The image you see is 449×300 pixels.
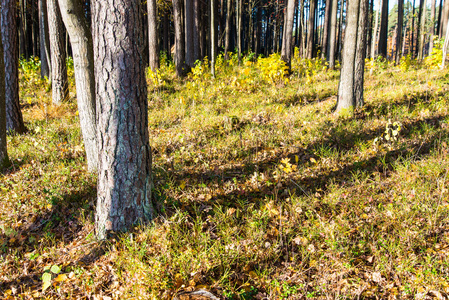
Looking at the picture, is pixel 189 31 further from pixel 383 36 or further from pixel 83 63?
pixel 383 36

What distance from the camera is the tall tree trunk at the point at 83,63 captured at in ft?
11.9

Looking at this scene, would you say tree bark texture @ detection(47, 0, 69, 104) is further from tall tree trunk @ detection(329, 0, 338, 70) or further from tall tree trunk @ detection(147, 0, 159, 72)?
tall tree trunk @ detection(329, 0, 338, 70)

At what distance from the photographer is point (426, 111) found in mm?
5207

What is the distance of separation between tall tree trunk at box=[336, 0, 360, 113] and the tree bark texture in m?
6.61

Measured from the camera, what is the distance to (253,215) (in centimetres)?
302

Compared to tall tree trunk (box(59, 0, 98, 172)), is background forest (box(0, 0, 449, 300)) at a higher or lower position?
lower

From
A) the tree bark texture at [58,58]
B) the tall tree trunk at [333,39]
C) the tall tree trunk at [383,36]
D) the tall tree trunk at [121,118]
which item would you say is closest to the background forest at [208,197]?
the tall tree trunk at [121,118]

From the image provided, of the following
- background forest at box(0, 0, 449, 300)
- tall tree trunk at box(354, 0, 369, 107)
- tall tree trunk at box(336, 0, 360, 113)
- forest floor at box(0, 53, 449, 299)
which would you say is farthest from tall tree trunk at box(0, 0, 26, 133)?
tall tree trunk at box(354, 0, 369, 107)

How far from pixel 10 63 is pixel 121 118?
484cm

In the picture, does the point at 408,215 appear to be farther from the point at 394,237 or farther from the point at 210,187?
the point at 210,187

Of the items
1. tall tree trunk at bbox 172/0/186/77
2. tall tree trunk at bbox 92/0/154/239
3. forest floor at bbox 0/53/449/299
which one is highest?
tall tree trunk at bbox 172/0/186/77

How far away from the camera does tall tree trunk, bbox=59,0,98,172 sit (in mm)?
3619

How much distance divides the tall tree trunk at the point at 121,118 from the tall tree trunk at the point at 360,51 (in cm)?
492

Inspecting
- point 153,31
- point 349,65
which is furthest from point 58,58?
point 349,65
